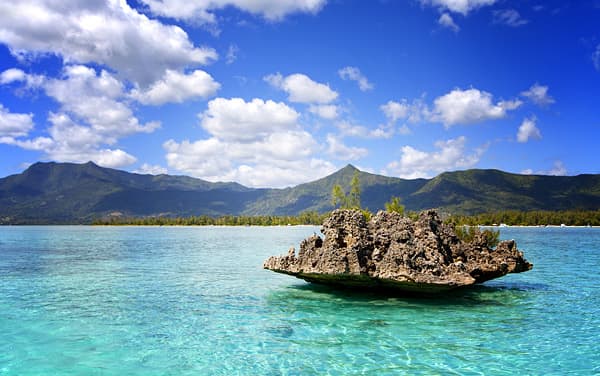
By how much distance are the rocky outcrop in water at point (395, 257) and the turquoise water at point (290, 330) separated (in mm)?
1094

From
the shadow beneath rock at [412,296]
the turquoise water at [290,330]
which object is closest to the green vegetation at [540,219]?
the shadow beneath rock at [412,296]

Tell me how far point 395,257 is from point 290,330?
21.3 feet

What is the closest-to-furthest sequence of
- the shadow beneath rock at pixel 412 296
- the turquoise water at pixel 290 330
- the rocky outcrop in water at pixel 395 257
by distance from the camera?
the turquoise water at pixel 290 330
the rocky outcrop in water at pixel 395 257
the shadow beneath rock at pixel 412 296

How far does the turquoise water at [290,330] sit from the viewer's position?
450 inches

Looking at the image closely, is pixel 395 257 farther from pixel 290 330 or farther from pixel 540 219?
pixel 540 219

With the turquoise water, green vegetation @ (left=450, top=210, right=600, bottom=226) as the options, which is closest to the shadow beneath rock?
the turquoise water

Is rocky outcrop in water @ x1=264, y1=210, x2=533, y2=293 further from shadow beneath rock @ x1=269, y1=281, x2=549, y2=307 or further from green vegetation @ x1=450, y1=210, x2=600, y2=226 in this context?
green vegetation @ x1=450, y1=210, x2=600, y2=226

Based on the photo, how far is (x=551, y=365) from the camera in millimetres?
11352

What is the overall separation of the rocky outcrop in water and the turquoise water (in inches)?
43.1

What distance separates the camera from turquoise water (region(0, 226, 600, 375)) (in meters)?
11.4

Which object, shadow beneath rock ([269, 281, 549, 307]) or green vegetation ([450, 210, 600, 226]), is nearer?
shadow beneath rock ([269, 281, 549, 307])

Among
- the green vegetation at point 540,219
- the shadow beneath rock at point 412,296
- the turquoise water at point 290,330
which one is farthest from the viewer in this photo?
the green vegetation at point 540,219

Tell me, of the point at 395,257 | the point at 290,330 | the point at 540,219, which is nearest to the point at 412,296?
the point at 395,257

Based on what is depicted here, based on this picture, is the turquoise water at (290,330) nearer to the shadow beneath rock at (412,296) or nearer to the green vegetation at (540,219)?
the shadow beneath rock at (412,296)
